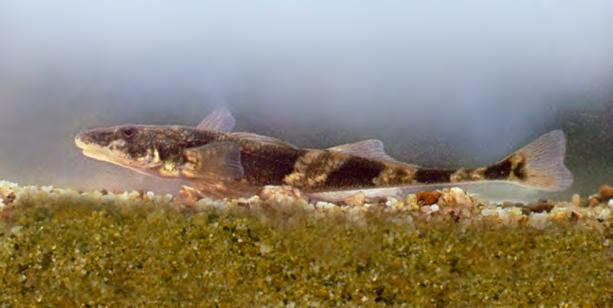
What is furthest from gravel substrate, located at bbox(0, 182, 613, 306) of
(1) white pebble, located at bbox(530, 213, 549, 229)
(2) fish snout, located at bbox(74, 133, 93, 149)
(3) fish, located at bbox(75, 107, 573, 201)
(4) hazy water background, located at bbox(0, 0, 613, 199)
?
(4) hazy water background, located at bbox(0, 0, 613, 199)

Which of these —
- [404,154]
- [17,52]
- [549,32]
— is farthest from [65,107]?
[549,32]

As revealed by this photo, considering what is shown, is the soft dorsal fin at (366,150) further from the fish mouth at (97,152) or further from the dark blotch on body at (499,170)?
the fish mouth at (97,152)

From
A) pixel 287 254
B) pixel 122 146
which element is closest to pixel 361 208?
pixel 287 254

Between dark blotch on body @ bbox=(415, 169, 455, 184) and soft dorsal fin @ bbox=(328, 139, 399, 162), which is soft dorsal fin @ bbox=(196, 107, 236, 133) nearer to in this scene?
soft dorsal fin @ bbox=(328, 139, 399, 162)

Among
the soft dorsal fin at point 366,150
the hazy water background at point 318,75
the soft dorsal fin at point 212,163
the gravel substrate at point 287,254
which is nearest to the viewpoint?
the gravel substrate at point 287,254

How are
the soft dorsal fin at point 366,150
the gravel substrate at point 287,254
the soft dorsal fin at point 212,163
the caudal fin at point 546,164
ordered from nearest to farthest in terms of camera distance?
the gravel substrate at point 287,254
the caudal fin at point 546,164
the soft dorsal fin at point 212,163
the soft dorsal fin at point 366,150

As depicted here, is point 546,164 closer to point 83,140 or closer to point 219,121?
point 219,121

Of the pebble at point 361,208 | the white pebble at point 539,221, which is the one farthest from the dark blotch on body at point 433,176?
the white pebble at point 539,221
